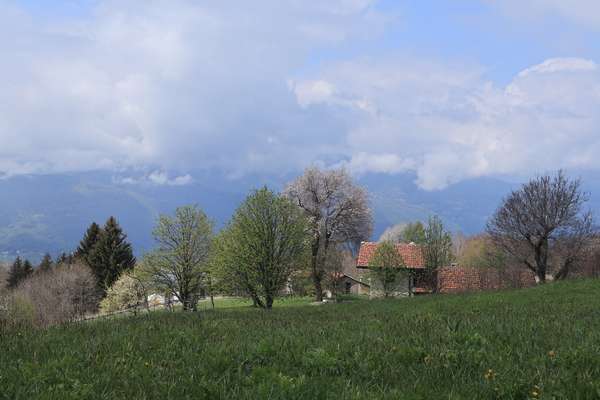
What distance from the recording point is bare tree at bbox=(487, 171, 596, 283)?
49.3m

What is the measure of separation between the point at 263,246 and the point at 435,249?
3181 centimetres

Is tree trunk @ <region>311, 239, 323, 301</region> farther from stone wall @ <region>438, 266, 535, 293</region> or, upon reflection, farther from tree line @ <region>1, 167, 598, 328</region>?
stone wall @ <region>438, 266, 535, 293</region>

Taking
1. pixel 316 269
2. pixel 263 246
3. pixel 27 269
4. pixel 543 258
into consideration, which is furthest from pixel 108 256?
pixel 543 258

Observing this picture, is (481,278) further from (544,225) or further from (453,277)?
(544,225)

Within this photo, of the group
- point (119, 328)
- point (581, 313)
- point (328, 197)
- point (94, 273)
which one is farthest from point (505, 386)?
A: point (94, 273)

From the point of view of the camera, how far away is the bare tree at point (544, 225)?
1943 inches

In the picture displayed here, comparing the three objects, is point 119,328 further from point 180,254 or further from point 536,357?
point 180,254

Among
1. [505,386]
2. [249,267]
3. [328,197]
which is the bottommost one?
[505,386]

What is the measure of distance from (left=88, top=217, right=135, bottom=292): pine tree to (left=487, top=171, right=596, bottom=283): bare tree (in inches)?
2180

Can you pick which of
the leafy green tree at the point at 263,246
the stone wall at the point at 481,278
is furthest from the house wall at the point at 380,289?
the leafy green tree at the point at 263,246

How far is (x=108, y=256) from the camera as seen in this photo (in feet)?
263

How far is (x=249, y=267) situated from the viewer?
40031 mm

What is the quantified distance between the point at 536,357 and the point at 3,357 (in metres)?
6.98

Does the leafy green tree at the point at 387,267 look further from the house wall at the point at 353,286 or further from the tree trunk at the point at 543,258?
the house wall at the point at 353,286
